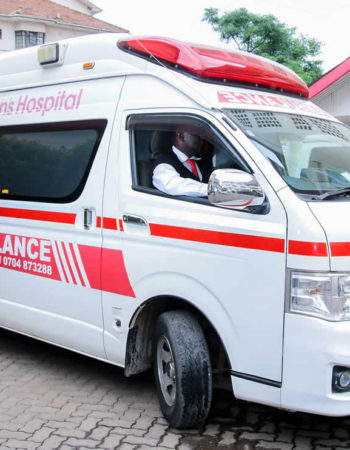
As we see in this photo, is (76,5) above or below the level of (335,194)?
above

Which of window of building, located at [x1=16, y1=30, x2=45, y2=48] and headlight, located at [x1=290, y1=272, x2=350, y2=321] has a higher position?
window of building, located at [x1=16, y1=30, x2=45, y2=48]

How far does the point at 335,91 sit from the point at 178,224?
39.1 feet

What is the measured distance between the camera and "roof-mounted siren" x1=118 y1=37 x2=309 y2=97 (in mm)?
3914

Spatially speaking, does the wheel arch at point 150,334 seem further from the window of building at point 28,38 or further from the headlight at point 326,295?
the window of building at point 28,38

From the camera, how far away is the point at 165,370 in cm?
409

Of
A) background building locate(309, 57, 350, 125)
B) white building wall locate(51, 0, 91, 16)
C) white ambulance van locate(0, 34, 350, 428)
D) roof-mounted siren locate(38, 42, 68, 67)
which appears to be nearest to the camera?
white ambulance van locate(0, 34, 350, 428)

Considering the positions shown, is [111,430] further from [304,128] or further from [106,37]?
[106,37]

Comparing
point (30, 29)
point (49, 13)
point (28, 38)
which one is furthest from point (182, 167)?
point (49, 13)

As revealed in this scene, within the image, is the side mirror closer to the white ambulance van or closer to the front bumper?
the white ambulance van

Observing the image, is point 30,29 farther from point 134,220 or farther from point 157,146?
point 134,220

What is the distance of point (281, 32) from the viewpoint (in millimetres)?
37000

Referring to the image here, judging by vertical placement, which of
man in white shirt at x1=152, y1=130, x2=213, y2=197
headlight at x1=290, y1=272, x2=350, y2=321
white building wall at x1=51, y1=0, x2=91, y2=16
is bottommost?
headlight at x1=290, y1=272, x2=350, y2=321

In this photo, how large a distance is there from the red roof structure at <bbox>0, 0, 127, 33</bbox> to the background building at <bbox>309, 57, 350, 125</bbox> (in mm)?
33234

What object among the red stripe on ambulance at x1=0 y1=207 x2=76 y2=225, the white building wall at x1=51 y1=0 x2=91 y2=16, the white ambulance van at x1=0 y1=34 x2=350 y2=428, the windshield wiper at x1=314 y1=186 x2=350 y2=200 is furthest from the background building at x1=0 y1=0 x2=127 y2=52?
the windshield wiper at x1=314 y1=186 x2=350 y2=200
